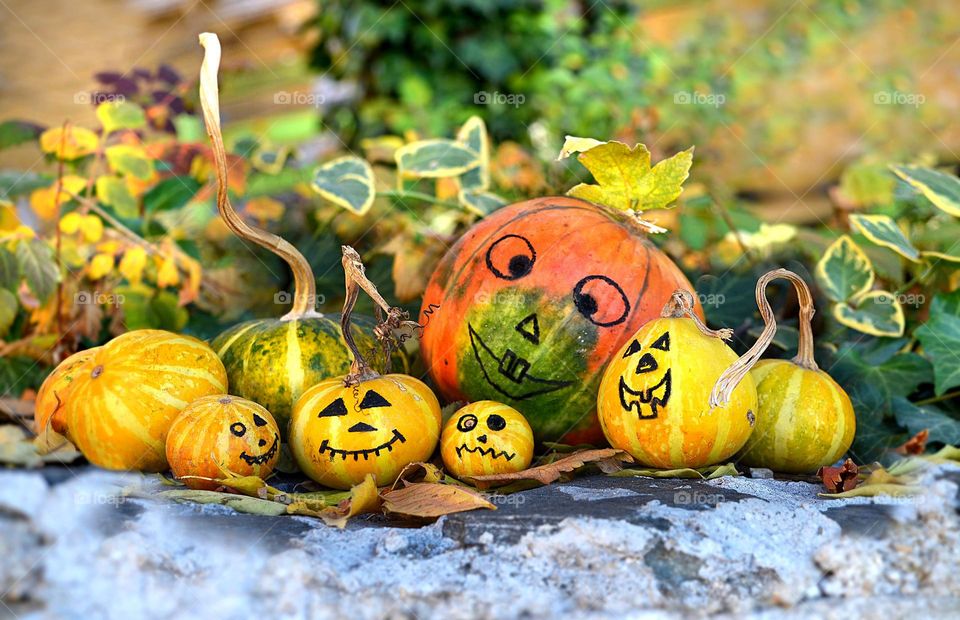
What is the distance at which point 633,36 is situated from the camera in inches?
205

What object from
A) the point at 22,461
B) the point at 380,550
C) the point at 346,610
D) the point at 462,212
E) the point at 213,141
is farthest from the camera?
the point at 462,212

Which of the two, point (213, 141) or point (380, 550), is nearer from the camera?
point (380, 550)

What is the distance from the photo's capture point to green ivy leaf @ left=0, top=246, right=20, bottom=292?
266 cm

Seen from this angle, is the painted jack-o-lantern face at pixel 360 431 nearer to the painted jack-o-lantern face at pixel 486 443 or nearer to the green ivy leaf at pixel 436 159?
the painted jack-o-lantern face at pixel 486 443

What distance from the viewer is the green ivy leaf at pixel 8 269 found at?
105 inches

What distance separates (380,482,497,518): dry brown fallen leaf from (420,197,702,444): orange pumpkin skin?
15.1 inches

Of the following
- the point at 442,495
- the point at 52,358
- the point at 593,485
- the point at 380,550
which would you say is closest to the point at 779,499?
the point at 593,485

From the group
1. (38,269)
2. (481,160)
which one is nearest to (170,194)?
(38,269)

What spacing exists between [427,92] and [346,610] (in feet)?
11.5

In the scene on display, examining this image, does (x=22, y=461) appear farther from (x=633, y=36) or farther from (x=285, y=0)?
(x=285, y=0)

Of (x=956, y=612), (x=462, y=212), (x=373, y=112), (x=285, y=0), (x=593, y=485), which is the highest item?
(x=285, y=0)

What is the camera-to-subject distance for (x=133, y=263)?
2.81 metres
